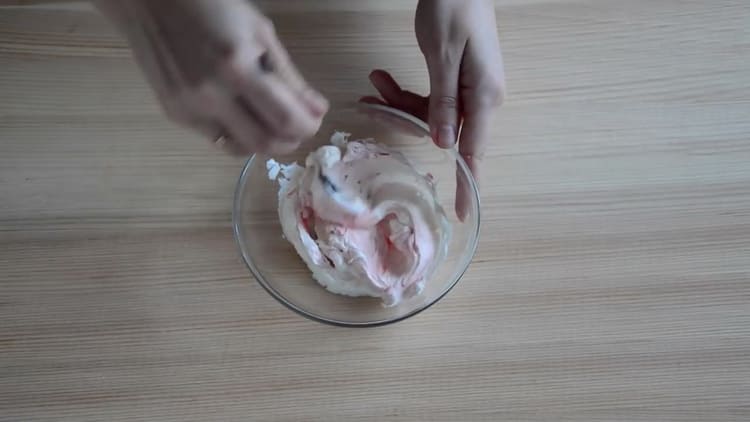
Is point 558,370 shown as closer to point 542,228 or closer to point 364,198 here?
point 542,228

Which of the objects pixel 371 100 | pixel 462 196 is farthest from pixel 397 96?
pixel 462 196

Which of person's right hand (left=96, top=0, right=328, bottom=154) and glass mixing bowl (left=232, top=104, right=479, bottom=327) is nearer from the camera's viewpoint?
person's right hand (left=96, top=0, right=328, bottom=154)

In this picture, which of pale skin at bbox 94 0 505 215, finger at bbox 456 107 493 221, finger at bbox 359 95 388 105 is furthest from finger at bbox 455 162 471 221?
pale skin at bbox 94 0 505 215

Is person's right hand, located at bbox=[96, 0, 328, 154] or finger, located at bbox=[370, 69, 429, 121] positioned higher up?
person's right hand, located at bbox=[96, 0, 328, 154]

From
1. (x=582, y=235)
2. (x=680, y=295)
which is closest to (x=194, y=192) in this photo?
(x=582, y=235)

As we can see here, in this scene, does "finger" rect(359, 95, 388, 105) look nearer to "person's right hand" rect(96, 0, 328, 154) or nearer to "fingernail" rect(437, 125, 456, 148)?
"fingernail" rect(437, 125, 456, 148)

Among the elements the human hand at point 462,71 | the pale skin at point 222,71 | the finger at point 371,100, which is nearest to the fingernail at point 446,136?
the human hand at point 462,71

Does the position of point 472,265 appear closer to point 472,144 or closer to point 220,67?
point 472,144
